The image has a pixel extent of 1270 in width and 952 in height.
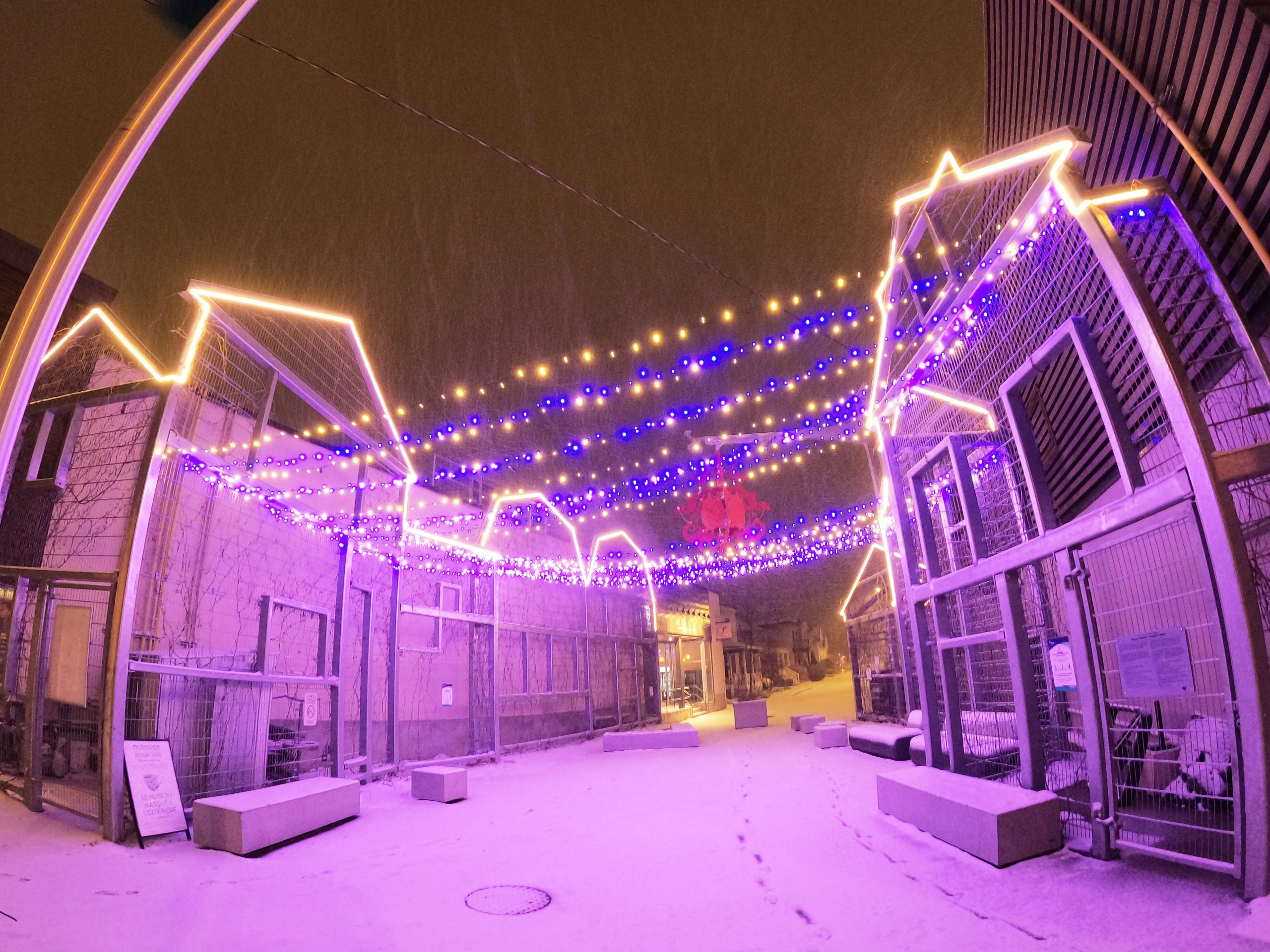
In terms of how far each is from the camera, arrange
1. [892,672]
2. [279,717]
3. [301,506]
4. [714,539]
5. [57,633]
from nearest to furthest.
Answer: [57,633], [301,506], [279,717], [714,539], [892,672]

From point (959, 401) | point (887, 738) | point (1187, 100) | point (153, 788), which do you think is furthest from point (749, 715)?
point (1187, 100)

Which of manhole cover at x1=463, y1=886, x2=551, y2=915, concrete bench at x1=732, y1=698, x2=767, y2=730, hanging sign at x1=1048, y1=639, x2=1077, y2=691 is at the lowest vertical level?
concrete bench at x1=732, y1=698, x2=767, y2=730

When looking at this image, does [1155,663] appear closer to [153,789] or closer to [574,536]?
[153,789]

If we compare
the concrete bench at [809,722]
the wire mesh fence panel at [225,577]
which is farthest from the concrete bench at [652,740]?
the wire mesh fence panel at [225,577]

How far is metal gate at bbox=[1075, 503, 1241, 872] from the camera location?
135 inches

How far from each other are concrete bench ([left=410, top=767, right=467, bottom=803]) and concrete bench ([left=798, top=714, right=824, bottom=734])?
8.51 meters

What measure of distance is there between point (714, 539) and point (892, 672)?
568 cm

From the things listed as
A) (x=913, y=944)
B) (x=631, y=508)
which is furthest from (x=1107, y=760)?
(x=631, y=508)

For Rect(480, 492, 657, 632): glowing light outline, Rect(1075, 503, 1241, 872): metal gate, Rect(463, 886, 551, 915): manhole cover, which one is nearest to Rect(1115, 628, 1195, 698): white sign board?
Rect(1075, 503, 1241, 872): metal gate

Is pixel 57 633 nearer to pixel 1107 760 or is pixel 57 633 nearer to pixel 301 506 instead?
pixel 301 506

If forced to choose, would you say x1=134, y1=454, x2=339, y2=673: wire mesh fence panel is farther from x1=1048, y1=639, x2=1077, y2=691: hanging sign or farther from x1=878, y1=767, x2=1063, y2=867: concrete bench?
x1=1048, y1=639, x2=1077, y2=691: hanging sign

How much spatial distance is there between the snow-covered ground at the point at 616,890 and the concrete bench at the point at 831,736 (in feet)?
16.7

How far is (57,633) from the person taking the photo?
591cm

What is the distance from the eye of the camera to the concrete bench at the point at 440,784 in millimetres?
7711
